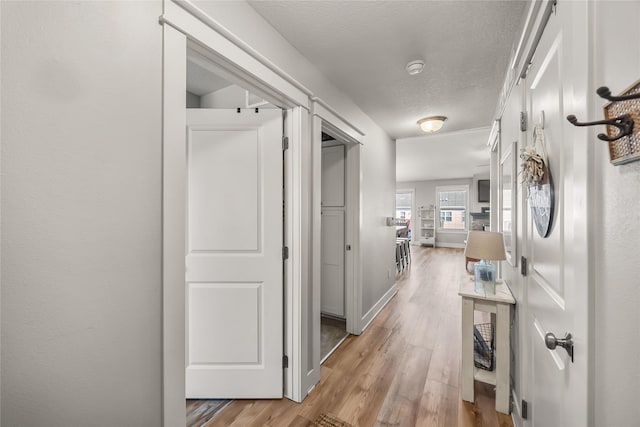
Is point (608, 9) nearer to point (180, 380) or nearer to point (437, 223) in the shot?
point (180, 380)

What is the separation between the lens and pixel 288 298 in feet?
6.35

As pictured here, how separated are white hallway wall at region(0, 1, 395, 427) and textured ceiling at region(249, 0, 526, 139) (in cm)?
95

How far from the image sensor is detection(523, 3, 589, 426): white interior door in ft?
2.41

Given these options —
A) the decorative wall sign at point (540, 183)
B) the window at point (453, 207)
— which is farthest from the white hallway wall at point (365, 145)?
the window at point (453, 207)

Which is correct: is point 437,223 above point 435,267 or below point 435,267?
above

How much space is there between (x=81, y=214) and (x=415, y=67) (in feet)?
7.41

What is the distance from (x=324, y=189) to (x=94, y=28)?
2.65 meters

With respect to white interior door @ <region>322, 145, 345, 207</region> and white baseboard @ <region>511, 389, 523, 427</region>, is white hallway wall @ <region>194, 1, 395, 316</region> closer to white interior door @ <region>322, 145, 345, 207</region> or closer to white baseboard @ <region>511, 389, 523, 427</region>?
white interior door @ <region>322, 145, 345, 207</region>

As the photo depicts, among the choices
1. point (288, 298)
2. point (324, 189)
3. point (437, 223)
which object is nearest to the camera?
point (288, 298)

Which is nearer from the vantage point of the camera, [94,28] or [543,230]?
[94,28]

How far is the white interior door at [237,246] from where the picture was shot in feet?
6.27

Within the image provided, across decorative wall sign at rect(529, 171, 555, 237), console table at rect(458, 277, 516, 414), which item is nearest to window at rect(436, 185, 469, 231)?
console table at rect(458, 277, 516, 414)

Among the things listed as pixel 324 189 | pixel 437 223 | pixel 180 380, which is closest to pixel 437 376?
pixel 180 380

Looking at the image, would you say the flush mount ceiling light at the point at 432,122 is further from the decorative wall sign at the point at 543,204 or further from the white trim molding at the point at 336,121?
the decorative wall sign at the point at 543,204
